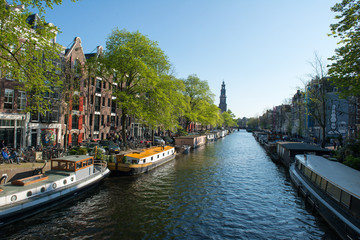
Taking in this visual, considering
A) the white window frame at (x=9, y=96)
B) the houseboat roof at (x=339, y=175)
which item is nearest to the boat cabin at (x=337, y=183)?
the houseboat roof at (x=339, y=175)

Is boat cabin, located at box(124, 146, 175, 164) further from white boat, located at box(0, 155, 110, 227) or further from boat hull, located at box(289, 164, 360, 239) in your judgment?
boat hull, located at box(289, 164, 360, 239)

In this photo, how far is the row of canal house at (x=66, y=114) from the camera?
24797 millimetres

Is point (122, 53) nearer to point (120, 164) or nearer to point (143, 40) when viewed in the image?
point (143, 40)

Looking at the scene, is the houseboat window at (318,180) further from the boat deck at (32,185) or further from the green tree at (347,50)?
the boat deck at (32,185)

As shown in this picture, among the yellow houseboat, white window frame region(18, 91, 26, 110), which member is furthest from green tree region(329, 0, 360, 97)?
white window frame region(18, 91, 26, 110)

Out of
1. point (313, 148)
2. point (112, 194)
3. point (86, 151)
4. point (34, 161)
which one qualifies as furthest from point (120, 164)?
point (313, 148)

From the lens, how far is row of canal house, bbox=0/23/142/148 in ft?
81.4

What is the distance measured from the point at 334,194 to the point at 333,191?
0.76 feet

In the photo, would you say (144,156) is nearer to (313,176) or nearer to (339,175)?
(313,176)

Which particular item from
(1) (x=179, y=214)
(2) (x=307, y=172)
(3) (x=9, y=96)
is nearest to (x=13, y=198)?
(1) (x=179, y=214)

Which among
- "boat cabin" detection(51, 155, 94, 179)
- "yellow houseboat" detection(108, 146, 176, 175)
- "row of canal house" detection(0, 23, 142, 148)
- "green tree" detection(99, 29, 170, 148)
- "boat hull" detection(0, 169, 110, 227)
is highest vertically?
"green tree" detection(99, 29, 170, 148)

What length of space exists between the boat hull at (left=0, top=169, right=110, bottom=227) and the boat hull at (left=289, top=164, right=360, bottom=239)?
1648 cm

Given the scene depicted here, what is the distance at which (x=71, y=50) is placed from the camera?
110 ft

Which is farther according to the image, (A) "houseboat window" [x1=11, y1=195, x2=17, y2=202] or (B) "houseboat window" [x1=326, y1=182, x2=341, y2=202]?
(B) "houseboat window" [x1=326, y1=182, x2=341, y2=202]
